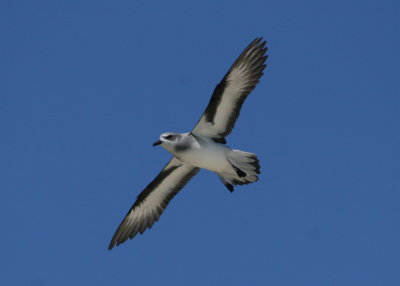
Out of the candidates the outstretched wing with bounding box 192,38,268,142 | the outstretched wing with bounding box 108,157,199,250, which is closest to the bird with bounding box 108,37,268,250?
the outstretched wing with bounding box 192,38,268,142

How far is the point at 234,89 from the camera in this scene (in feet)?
51.9

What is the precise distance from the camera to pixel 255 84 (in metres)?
15.8

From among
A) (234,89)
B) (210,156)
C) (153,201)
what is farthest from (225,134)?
(153,201)

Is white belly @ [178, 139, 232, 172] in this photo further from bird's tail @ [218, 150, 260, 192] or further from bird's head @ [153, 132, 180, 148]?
bird's head @ [153, 132, 180, 148]

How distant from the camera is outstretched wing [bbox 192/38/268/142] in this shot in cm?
1569

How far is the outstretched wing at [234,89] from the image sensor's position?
15688 millimetres

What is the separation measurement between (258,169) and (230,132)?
3.10 feet

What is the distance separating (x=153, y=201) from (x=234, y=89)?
347 cm

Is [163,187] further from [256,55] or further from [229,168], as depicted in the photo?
[256,55]

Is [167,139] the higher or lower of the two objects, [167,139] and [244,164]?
the higher

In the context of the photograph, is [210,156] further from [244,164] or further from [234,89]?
[234,89]

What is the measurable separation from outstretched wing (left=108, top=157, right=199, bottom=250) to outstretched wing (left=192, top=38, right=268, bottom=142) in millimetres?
1816

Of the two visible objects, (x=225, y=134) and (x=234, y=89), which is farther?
(x=225, y=134)

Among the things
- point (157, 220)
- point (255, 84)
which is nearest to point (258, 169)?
point (255, 84)
